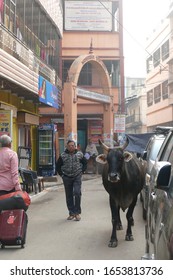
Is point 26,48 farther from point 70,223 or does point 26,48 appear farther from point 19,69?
point 70,223


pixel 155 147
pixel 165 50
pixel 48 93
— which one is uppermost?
pixel 165 50

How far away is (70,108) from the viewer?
752 inches

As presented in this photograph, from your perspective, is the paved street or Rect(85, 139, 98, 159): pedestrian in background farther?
Rect(85, 139, 98, 159): pedestrian in background

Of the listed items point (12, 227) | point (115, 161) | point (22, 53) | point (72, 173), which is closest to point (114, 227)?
point (115, 161)

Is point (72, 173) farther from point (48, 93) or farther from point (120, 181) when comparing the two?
point (48, 93)

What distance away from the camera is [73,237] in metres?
7.45

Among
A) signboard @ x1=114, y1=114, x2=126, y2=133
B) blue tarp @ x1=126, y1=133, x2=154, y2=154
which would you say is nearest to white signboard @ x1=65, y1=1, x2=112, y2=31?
signboard @ x1=114, y1=114, x2=126, y2=133

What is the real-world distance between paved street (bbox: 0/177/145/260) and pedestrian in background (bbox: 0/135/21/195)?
1000mm

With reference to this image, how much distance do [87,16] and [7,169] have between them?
22.4m

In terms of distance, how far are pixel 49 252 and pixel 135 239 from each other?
1651 mm

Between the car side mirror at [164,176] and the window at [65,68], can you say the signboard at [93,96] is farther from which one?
the car side mirror at [164,176]

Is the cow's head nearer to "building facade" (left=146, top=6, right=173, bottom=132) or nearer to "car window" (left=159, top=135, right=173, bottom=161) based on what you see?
"car window" (left=159, top=135, right=173, bottom=161)

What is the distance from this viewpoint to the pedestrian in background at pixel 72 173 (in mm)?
9062

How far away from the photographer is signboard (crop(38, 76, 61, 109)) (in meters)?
15.1
